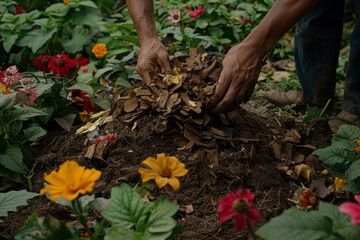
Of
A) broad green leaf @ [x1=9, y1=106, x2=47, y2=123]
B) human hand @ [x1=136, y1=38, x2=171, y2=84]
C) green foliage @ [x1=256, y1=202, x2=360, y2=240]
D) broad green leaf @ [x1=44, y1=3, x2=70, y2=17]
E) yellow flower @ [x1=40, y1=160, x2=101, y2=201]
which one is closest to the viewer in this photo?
green foliage @ [x1=256, y1=202, x2=360, y2=240]

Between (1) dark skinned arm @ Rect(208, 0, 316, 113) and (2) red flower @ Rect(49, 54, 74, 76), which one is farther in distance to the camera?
(2) red flower @ Rect(49, 54, 74, 76)

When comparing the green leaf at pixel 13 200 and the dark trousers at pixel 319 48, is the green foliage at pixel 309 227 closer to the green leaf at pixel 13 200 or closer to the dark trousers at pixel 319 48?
the green leaf at pixel 13 200

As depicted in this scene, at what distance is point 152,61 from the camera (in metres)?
3.05

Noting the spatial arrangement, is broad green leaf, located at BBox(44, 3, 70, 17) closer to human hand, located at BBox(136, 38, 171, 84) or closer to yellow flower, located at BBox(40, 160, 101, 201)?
human hand, located at BBox(136, 38, 171, 84)

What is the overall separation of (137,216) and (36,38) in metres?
2.59

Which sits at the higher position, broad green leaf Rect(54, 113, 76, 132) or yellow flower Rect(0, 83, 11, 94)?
yellow flower Rect(0, 83, 11, 94)

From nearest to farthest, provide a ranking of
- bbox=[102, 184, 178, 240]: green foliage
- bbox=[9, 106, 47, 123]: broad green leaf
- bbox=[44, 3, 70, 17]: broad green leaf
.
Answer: bbox=[102, 184, 178, 240]: green foliage, bbox=[9, 106, 47, 123]: broad green leaf, bbox=[44, 3, 70, 17]: broad green leaf

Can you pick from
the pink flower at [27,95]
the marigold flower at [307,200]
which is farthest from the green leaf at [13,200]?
the marigold flower at [307,200]

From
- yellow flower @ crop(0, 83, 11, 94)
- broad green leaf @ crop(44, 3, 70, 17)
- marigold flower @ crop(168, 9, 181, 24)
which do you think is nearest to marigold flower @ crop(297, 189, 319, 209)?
yellow flower @ crop(0, 83, 11, 94)

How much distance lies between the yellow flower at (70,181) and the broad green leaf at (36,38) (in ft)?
7.91

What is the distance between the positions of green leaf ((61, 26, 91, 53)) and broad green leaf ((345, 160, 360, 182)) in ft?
7.89

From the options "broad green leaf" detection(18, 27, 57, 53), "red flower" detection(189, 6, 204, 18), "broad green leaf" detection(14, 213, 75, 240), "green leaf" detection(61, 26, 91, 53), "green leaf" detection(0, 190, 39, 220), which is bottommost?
"green leaf" detection(61, 26, 91, 53)

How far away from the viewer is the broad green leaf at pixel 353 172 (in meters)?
2.26

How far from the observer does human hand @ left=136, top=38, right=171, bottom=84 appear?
299 cm
